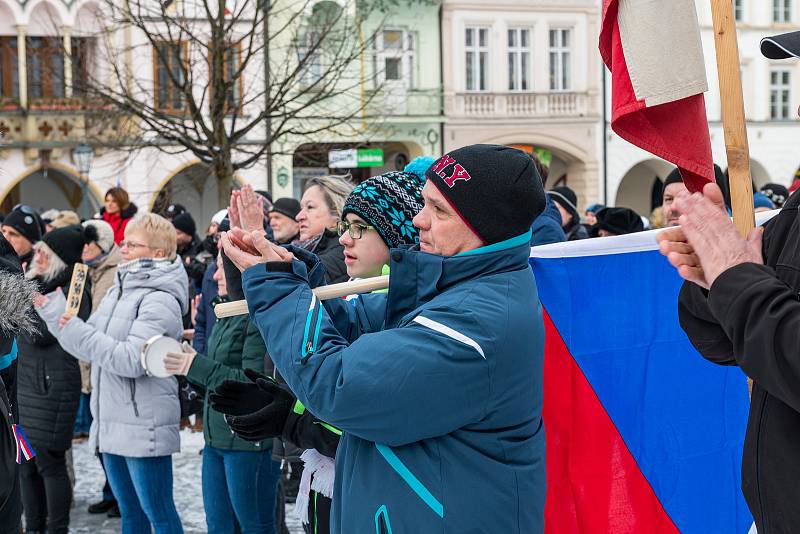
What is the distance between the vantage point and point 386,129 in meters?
23.6

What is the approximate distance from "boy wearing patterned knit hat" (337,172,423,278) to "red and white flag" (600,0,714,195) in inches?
37.1

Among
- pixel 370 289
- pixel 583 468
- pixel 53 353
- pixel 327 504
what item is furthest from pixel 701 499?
pixel 53 353

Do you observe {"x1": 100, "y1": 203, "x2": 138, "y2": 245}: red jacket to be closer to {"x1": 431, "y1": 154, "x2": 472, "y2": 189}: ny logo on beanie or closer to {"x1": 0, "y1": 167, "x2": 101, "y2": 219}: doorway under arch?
{"x1": 431, "y1": 154, "x2": 472, "y2": 189}: ny logo on beanie

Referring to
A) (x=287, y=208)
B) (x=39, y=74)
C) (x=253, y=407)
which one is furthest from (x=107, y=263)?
(x=39, y=74)

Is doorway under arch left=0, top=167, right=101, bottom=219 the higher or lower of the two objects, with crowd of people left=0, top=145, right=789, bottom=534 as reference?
higher

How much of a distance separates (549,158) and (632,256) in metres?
24.3

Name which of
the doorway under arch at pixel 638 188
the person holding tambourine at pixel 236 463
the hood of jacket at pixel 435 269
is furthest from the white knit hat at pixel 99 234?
the doorway under arch at pixel 638 188

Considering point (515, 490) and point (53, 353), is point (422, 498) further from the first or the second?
A: point (53, 353)

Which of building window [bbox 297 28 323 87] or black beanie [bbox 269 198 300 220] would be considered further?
building window [bbox 297 28 323 87]

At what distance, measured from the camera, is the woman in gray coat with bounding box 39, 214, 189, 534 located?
4664 millimetres

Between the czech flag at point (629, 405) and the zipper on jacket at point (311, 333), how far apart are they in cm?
128

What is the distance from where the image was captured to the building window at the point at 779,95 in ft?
94.2

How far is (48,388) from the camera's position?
5.43 meters

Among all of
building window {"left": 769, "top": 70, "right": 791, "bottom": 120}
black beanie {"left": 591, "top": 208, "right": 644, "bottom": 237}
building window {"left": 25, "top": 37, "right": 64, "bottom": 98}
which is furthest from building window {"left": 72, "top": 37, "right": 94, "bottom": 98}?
building window {"left": 769, "top": 70, "right": 791, "bottom": 120}
